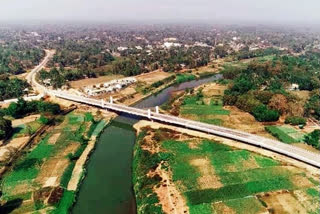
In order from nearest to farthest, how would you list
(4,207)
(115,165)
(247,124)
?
(4,207) → (115,165) → (247,124)

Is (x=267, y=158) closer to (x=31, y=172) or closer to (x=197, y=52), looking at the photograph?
(x=31, y=172)

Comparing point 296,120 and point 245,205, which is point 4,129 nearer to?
point 245,205

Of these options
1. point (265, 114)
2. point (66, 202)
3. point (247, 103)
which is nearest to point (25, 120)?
point (66, 202)

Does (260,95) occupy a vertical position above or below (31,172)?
above

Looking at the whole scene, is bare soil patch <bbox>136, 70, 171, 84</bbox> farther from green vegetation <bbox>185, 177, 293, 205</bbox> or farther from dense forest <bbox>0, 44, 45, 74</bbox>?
green vegetation <bbox>185, 177, 293, 205</bbox>

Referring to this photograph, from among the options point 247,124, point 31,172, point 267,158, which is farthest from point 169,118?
point 31,172

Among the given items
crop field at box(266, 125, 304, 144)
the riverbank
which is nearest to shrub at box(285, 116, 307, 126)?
crop field at box(266, 125, 304, 144)
